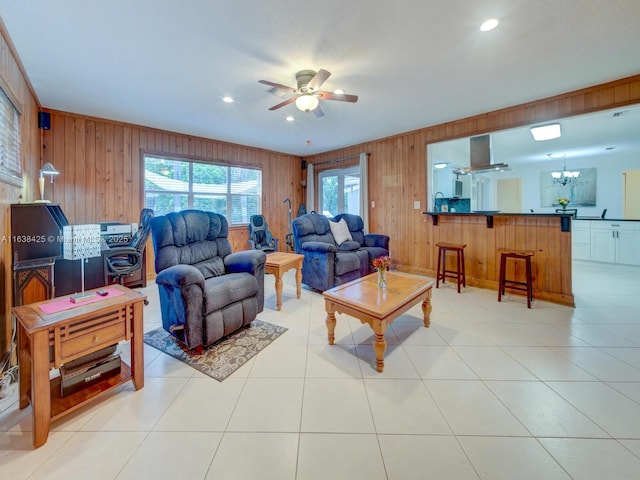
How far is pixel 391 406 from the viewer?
1.50 m

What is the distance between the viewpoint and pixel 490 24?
194 cm

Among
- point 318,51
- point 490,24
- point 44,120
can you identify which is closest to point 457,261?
point 490,24

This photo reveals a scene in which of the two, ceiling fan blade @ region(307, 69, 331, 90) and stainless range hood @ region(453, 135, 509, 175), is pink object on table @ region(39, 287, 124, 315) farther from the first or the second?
stainless range hood @ region(453, 135, 509, 175)

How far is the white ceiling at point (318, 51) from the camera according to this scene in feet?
5.92

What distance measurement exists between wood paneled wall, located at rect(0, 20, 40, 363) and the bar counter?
4.75 meters

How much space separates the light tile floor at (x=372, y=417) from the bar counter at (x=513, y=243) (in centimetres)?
99

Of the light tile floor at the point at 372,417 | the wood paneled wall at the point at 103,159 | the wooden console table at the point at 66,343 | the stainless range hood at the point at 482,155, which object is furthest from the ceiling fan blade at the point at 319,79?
the wood paneled wall at the point at 103,159

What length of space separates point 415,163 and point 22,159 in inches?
195

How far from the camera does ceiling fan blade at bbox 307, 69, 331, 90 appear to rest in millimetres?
2188

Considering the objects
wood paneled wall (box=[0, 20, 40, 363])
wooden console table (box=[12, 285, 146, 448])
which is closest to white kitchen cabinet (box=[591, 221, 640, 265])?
wooden console table (box=[12, 285, 146, 448])

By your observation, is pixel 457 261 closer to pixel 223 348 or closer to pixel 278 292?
pixel 278 292

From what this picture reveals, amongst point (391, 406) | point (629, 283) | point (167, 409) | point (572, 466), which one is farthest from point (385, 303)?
point (629, 283)

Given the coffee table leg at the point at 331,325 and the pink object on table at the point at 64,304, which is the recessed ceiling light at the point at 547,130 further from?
the pink object on table at the point at 64,304

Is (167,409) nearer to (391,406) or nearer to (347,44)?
(391,406)
